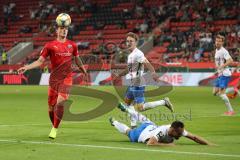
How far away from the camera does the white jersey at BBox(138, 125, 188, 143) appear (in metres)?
11.8

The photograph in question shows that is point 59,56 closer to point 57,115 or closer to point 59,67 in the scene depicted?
point 59,67

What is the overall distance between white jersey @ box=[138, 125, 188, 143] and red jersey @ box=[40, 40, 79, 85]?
2.57 metres

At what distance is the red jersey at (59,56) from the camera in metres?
13.7

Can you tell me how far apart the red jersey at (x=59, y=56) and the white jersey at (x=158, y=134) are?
8.42ft

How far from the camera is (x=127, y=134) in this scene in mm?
12930

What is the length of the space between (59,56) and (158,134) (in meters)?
3.26

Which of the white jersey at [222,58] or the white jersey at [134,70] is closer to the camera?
the white jersey at [134,70]

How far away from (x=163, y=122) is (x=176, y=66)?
2451 centimetres

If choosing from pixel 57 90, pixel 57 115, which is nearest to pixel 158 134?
pixel 57 115

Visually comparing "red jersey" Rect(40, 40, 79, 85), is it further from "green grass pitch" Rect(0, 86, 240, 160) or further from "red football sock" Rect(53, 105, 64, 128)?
"green grass pitch" Rect(0, 86, 240, 160)

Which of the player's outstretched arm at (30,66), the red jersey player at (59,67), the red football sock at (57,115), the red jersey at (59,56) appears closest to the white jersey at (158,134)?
the red football sock at (57,115)

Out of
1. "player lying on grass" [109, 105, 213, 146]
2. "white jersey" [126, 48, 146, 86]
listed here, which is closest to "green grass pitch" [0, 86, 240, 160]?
"player lying on grass" [109, 105, 213, 146]

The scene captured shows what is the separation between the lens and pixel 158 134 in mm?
11875

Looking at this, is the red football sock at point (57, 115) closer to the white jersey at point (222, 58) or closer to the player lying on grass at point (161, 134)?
the player lying on grass at point (161, 134)
